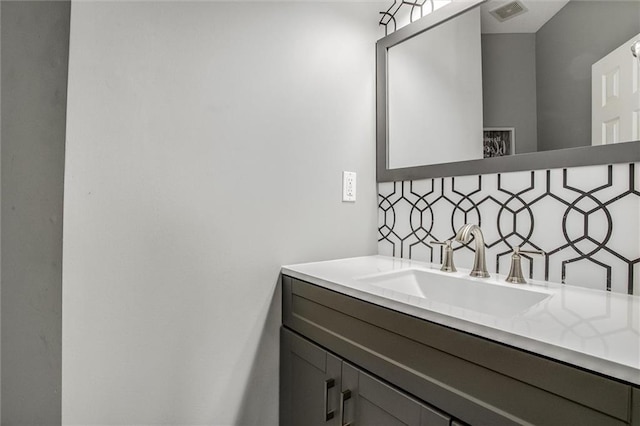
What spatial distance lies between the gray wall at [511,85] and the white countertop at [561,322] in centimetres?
47

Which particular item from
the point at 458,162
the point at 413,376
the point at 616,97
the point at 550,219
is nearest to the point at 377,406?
the point at 413,376

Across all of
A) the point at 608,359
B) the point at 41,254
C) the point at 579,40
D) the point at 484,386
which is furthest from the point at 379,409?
the point at 579,40

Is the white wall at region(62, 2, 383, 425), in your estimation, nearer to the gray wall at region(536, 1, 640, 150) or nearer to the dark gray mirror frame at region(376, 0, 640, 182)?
the dark gray mirror frame at region(376, 0, 640, 182)

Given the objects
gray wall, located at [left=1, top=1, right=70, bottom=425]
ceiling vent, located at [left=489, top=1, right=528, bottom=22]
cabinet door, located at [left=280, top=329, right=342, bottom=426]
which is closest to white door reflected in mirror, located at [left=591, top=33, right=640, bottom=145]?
ceiling vent, located at [left=489, top=1, right=528, bottom=22]

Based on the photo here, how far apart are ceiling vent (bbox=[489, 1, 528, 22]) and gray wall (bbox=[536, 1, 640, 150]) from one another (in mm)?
107

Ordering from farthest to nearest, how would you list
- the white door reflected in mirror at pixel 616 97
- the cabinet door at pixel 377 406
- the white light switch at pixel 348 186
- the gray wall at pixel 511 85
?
the white light switch at pixel 348 186
the gray wall at pixel 511 85
the white door reflected in mirror at pixel 616 97
the cabinet door at pixel 377 406

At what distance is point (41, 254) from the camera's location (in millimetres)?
964

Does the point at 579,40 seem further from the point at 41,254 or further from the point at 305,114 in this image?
the point at 41,254

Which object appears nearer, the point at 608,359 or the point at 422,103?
the point at 608,359

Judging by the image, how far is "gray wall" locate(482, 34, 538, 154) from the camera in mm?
1088

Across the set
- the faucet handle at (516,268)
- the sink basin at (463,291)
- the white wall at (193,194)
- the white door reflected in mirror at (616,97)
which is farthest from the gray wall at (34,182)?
the white door reflected in mirror at (616,97)

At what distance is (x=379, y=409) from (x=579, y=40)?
1.14 m

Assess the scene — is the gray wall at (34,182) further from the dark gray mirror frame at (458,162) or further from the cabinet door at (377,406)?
the dark gray mirror frame at (458,162)

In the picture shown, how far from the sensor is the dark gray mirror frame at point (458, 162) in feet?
2.98
